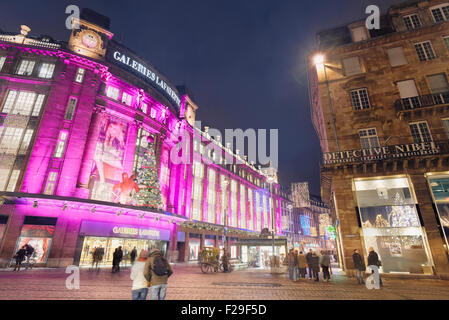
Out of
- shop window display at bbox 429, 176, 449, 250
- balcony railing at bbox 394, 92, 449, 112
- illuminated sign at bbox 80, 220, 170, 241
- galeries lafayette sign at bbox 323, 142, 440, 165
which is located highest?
balcony railing at bbox 394, 92, 449, 112

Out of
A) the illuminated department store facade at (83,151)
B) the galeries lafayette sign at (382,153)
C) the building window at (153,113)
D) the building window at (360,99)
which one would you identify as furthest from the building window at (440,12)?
the building window at (153,113)

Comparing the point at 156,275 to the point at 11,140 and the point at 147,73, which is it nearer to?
the point at 11,140

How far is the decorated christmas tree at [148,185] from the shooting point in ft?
82.8

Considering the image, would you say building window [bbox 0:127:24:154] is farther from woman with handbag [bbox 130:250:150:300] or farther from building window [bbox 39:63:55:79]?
woman with handbag [bbox 130:250:150:300]

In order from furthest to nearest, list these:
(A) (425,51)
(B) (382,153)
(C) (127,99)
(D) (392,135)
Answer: (C) (127,99)
(A) (425,51)
(D) (392,135)
(B) (382,153)

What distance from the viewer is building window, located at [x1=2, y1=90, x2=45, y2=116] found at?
896 inches

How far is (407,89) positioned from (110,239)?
103 feet

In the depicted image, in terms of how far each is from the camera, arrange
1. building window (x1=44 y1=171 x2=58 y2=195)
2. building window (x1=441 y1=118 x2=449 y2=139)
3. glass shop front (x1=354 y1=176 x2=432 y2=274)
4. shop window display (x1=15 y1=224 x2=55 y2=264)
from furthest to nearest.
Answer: building window (x1=44 y1=171 x2=58 y2=195), shop window display (x1=15 y1=224 x2=55 y2=264), building window (x1=441 y1=118 x2=449 y2=139), glass shop front (x1=354 y1=176 x2=432 y2=274)

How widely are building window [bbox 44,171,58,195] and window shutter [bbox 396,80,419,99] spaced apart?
104 ft

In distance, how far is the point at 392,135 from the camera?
1812 cm

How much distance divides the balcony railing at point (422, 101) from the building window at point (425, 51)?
4.03m

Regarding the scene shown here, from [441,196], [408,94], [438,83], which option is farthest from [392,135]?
[438,83]

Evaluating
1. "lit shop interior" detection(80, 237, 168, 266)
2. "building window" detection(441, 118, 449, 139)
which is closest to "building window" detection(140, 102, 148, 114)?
"lit shop interior" detection(80, 237, 168, 266)
